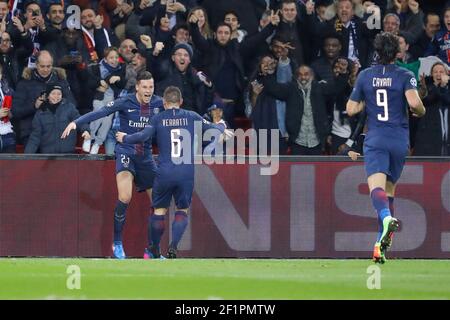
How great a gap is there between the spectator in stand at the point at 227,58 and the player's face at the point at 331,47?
742 mm

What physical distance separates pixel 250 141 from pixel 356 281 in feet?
18.3

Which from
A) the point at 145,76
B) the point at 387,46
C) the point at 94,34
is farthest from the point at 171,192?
the point at 387,46

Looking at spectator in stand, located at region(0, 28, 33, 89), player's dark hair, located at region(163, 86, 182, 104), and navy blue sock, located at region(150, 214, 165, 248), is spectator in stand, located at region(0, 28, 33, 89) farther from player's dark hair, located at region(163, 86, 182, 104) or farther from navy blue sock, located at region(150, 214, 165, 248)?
navy blue sock, located at region(150, 214, 165, 248)

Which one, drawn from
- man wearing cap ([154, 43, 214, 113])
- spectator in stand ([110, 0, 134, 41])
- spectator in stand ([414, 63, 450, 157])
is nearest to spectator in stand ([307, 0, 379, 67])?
spectator in stand ([414, 63, 450, 157])

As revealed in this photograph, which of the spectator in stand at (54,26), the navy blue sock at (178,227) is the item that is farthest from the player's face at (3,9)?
the navy blue sock at (178,227)

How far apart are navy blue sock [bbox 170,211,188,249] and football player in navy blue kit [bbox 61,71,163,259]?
0.74 m

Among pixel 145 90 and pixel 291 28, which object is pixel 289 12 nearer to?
pixel 291 28

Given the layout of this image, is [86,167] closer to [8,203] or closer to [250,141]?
[8,203]

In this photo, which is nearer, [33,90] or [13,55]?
[33,90]

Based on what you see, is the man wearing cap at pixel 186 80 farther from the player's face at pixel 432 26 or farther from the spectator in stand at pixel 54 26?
the player's face at pixel 432 26

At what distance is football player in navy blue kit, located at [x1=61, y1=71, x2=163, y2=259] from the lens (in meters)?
15.8

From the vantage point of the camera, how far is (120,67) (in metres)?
17.0

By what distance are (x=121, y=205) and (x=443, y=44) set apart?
5.09 meters

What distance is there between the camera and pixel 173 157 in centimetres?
1538
